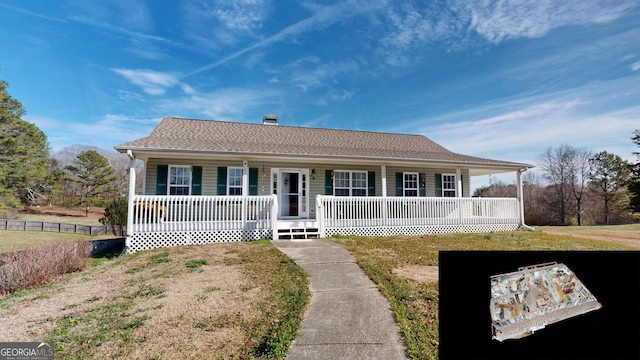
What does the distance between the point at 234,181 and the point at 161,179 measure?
257 centimetres

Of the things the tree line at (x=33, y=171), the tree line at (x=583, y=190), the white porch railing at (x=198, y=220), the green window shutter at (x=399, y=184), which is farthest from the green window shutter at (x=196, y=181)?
the tree line at (x=583, y=190)

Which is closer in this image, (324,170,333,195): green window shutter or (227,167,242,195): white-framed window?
(227,167,242,195): white-framed window

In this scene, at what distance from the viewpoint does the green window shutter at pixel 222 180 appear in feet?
34.8

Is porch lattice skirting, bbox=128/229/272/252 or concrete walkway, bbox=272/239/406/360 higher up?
porch lattice skirting, bbox=128/229/272/252

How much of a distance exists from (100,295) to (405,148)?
13.1m

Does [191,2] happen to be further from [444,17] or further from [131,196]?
[444,17]

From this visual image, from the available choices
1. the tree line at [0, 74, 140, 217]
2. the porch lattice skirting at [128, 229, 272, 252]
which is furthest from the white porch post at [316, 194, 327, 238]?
the tree line at [0, 74, 140, 217]

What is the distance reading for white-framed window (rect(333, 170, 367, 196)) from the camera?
11.9m

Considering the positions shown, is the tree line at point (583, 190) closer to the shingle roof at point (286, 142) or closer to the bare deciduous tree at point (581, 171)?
the bare deciduous tree at point (581, 171)

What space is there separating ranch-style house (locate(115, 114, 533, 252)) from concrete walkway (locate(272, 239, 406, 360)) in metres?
4.60

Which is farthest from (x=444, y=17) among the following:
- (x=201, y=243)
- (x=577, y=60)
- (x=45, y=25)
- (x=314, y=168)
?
(x=45, y=25)

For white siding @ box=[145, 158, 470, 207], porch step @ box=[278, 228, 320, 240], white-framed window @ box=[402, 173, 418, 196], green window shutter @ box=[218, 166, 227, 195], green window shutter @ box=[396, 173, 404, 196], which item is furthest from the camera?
white-framed window @ box=[402, 173, 418, 196]

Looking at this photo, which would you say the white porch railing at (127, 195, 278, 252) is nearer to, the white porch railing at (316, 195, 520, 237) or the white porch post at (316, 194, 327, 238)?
the white porch post at (316, 194, 327, 238)

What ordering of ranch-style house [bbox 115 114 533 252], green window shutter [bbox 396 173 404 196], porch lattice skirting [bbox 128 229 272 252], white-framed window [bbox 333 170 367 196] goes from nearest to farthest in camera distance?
porch lattice skirting [bbox 128 229 272 252], ranch-style house [bbox 115 114 533 252], white-framed window [bbox 333 170 367 196], green window shutter [bbox 396 173 404 196]
